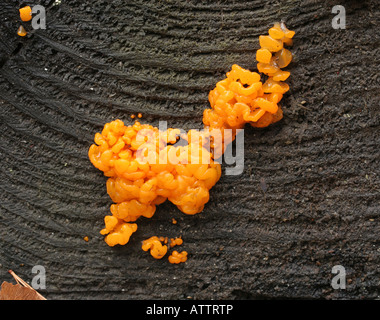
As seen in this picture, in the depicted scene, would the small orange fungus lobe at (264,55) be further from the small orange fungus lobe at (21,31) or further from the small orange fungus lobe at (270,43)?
the small orange fungus lobe at (21,31)

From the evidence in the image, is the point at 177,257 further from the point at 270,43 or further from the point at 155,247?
the point at 270,43

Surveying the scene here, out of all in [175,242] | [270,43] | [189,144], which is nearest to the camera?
[270,43]

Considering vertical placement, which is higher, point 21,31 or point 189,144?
point 21,31

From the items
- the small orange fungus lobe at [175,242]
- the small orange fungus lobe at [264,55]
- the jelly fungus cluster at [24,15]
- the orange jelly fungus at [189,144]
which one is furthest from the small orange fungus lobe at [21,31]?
the small orange fungus lobe at [175,242]

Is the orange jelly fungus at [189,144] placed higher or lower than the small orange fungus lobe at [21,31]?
lower

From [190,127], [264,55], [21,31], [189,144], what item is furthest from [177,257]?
[21,31]

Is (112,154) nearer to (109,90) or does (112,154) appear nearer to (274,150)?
(109,90)
